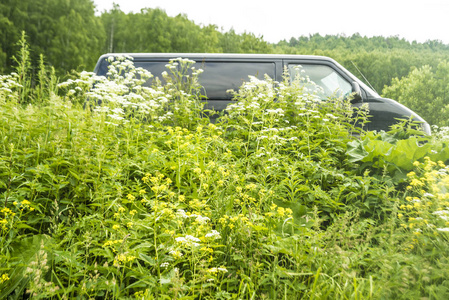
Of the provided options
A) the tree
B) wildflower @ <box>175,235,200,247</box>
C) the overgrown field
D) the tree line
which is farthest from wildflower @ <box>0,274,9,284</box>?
the tree

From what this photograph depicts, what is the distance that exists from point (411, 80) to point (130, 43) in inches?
1038

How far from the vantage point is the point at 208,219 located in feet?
6.71

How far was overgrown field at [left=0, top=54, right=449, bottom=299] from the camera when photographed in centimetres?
188

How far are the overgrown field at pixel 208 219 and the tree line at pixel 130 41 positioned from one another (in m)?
12.1

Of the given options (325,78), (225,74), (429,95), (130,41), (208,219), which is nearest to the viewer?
(208,219)

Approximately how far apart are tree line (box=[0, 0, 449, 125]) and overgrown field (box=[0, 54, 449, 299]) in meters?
12.1

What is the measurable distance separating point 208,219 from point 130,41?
34.0 metres

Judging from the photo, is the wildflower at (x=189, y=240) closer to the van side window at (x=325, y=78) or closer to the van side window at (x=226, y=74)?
the van side window at (x=226, y=74)

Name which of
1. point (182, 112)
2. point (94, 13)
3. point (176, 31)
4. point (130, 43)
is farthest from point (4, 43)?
point (182, 112)

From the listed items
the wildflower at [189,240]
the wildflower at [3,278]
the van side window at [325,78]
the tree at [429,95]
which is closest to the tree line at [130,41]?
the tree at [429,95]

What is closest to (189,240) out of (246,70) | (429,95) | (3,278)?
(3,278)

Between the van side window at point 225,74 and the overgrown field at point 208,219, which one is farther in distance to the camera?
the van side window at point 225,74

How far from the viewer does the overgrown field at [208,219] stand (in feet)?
6.15

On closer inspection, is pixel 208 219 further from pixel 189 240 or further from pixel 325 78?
pixel 325 78
